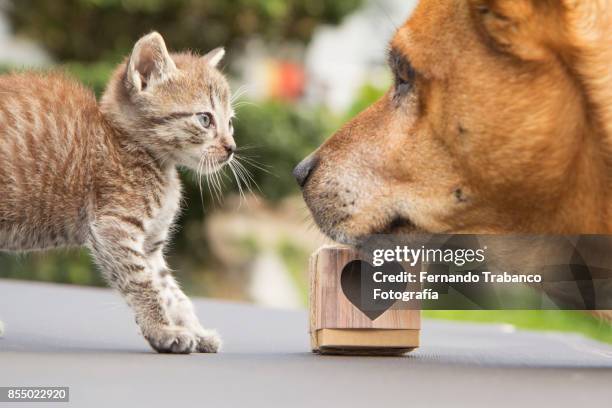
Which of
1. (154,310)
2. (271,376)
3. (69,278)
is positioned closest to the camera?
(271,376)

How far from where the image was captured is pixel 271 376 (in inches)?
93.0

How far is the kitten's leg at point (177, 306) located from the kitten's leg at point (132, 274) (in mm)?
37

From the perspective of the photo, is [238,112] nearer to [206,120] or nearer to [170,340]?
[206,120]

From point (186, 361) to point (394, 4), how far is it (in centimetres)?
740

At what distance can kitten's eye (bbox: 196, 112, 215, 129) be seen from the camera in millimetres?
3479

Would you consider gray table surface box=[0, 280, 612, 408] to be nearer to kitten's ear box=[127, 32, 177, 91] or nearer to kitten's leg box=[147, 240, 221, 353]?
kitten's leg box=[147, 240, 221, 353]

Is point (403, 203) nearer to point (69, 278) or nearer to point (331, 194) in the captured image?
point (331, 194)

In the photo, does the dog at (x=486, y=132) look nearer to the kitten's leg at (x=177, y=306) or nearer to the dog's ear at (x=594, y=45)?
the dog's ear at (x=594, y=45)

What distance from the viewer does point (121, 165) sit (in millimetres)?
3236

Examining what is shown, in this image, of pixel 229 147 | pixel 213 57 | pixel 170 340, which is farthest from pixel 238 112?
pixel 170 340

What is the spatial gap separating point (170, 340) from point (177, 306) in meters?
0.30

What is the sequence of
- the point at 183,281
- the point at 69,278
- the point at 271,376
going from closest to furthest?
the point at 271,376, the point at 69,278, the point at 183,281

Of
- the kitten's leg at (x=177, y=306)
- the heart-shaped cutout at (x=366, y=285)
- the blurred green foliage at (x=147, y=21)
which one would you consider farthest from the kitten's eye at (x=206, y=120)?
the blurred green foliage at (x=147, y=21)

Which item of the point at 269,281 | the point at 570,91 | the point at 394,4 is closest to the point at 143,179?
the point at 570,91
